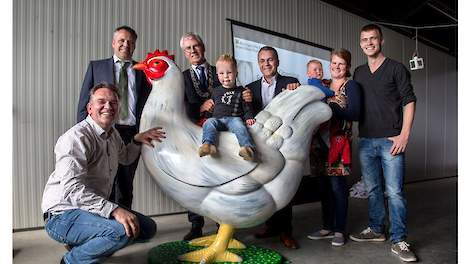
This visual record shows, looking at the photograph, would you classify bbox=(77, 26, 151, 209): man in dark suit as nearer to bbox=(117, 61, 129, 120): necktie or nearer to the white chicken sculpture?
bbox=(117, 61, 129, 120): necktie

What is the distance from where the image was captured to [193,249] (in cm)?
225

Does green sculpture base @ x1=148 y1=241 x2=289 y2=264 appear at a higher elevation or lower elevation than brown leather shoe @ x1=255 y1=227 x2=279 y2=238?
higher

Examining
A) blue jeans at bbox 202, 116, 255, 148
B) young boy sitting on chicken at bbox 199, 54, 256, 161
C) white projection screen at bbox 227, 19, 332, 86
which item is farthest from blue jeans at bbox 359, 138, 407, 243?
white projection screen at bbox 227, 19, 332, 86

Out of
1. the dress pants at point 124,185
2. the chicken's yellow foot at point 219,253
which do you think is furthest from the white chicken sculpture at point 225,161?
the dress pants at point 124,185

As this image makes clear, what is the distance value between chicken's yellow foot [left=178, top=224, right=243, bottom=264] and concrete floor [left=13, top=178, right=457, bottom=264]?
1.19 ft

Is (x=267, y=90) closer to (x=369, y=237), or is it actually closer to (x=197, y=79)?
(x=197, y=79)

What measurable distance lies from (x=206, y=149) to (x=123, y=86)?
1057 mm

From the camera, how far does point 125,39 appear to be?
7.83 feet

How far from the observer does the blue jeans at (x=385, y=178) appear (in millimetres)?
2299

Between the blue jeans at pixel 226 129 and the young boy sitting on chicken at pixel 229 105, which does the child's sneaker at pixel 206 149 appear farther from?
the young boy sitting on chicken at pixel 229 105

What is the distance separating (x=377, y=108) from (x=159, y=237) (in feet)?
6.09

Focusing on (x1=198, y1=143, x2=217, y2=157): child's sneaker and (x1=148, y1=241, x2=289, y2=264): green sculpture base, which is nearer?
(x1=198, y1=143, x2=217, y2=157): child's sneaker

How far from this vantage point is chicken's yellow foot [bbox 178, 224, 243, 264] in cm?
197

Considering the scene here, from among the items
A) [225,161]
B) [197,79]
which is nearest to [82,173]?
[225,161]
